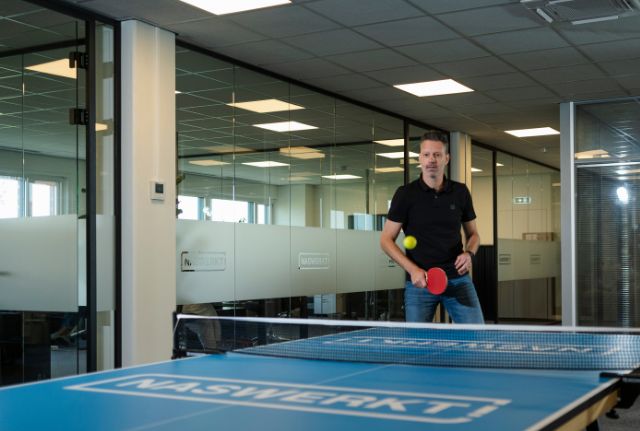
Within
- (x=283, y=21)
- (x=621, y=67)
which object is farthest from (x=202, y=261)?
(x=621, y=67)

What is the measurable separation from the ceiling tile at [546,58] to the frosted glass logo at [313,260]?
2.66 metres

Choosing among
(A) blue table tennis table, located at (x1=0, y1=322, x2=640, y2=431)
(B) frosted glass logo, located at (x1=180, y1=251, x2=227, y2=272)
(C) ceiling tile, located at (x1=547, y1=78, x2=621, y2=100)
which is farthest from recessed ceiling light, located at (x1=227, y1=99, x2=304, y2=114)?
(A) blue table tennis table, located at (x1=0, y1=322, x2=640, y2=431)

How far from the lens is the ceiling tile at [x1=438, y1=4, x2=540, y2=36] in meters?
5.75

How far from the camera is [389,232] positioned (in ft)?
15.7

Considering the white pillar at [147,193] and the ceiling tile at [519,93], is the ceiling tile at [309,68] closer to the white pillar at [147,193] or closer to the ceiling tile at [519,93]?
the white pillar at [147,193]

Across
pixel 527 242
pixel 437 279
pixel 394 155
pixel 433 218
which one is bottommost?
pixel 437 279

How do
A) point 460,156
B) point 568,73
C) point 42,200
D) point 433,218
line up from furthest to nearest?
point 460,156 < point 568,73 < point 42,200 < point 433,218

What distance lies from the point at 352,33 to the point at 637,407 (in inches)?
138

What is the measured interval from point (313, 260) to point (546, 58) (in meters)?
2.94

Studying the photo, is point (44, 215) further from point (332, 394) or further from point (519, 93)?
point (519, 93)

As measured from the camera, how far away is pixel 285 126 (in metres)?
7.82

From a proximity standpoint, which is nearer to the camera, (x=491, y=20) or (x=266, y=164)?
(x=491, y=20)

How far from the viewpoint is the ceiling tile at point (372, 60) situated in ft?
22.7

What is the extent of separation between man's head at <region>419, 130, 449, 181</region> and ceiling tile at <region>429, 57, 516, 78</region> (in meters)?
2.71
